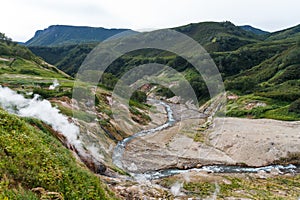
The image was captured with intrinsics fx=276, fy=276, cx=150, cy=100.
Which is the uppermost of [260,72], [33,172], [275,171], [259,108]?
[260,72]

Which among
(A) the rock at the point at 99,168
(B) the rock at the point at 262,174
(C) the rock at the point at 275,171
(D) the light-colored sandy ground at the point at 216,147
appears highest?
(A) the rock at the point at 99,168

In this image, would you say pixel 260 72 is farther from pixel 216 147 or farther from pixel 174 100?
pixel 216 147

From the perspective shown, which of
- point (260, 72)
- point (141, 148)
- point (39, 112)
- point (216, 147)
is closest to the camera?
point (39, 112)

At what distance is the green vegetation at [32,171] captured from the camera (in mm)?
10939

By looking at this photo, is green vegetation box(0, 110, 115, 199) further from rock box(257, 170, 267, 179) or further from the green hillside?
rock box(257, 170, 267, 179)

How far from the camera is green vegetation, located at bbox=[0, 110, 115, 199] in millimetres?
10939

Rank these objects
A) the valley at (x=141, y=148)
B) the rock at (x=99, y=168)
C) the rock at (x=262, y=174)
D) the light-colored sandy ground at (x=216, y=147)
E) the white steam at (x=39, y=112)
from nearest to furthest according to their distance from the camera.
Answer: the valley at (x=141, y=148), the rock at (x=99, y=168), the white steam at (x=39, y=112), the rock at (x=262, y=174), the light-colored sandy ground at (x=216, y=147)

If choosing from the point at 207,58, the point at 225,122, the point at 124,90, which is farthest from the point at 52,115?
the point at 207,58

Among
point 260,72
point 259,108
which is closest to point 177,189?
point 259,108

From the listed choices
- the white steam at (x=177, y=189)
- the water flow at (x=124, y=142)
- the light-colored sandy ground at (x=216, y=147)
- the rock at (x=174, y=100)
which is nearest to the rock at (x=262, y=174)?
the light-colored sandy ground at (x=216, y=147)

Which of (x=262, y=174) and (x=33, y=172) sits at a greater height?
(x=33, y=172)

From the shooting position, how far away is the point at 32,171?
39.4 feet

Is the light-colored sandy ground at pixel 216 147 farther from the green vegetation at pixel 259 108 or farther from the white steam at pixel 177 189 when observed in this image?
the green vegetation at pixel 259 108

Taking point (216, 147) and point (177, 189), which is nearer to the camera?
point (177, 189)
